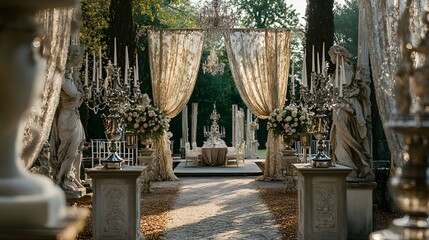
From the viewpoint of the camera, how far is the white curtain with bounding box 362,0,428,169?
5477 millimetres

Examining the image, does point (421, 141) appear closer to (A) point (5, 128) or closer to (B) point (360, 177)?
(A) point (5, 128)

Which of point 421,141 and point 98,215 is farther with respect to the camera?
point 98,215

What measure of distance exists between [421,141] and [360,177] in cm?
523

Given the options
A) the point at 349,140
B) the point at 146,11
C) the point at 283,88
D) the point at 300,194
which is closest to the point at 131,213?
the point at 300,194

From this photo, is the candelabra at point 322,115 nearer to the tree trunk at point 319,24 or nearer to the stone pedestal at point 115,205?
the stone pedestal at point 115,205

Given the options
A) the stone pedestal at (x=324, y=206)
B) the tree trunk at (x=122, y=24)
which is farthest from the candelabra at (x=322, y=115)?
the tree trunk at (x=122, y=24)

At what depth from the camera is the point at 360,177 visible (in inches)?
271

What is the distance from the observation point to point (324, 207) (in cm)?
582

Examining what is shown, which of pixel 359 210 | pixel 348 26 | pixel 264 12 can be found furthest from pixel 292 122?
pixel 264 12

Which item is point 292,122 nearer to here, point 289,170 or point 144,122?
point 289,170

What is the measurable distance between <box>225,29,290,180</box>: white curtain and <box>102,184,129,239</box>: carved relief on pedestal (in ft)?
26.5

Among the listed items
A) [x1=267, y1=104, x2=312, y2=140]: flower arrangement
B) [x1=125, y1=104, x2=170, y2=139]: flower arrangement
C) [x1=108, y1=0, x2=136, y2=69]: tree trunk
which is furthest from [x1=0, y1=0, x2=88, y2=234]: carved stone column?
[x1=108, y1=0, x2=136, y2=69]: tree trunk

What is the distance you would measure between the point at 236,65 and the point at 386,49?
8128mm

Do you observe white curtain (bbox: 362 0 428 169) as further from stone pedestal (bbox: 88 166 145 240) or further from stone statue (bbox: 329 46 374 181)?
stone pedestal (bbox: 88 166 145 240)
